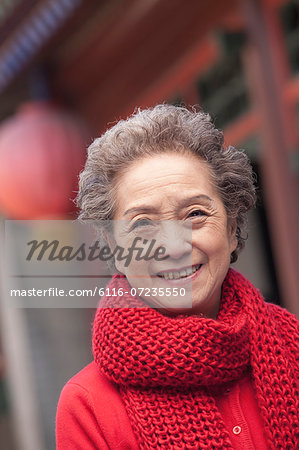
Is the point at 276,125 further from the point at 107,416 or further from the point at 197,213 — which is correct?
the point at 107,416

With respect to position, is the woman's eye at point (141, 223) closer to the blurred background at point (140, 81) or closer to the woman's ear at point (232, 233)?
the woman's ear at point (232, 233)

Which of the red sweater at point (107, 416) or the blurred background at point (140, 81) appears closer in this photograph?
the red sweater at point (107, 416)

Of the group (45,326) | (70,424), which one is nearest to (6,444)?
(45,326)

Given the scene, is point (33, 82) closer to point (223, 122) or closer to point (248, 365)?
point (223, 122)

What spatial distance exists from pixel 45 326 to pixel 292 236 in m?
2.61

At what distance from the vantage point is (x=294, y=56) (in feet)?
11.2

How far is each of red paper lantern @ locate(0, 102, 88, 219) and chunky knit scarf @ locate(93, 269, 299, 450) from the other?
213 cm

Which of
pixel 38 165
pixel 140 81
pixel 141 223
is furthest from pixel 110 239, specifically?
pixel 140 81

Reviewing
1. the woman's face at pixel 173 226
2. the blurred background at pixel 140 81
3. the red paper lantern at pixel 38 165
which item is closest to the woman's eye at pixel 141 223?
the woman's face at pixel 173 226

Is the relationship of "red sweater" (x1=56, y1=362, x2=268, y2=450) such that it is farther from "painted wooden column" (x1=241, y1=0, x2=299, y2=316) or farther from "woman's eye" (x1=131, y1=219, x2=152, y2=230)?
"painted wooden column" (x1=241, y1=0, x2=299, y2=316)

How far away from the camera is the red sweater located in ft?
4.28

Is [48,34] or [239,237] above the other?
[48,34]

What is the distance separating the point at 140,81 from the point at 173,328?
3.20m

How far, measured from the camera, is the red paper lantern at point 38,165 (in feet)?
11.3
